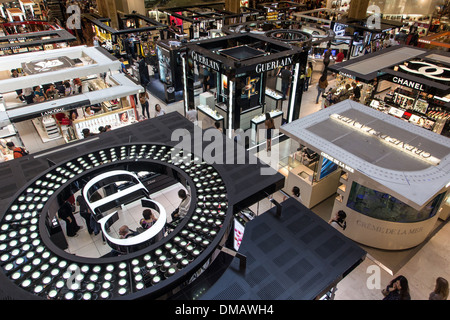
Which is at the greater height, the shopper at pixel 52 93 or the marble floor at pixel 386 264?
the shopper at pixel 52 93

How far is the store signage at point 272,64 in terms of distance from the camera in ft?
33.5

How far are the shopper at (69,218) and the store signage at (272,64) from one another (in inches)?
265

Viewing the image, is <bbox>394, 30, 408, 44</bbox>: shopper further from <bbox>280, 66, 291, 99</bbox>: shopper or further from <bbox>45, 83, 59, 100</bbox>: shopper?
<bbox>45, 83, 59, 100</bbox>: shopper

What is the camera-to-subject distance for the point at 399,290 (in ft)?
18.3

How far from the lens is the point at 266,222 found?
5.65m

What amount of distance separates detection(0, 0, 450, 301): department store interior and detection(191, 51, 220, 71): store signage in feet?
0.29

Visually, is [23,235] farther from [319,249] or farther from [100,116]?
[100,116]

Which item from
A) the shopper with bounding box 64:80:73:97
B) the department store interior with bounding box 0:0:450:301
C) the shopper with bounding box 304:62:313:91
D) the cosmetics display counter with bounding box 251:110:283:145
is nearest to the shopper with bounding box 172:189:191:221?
the department store interior with bounding box 0:0:450:301

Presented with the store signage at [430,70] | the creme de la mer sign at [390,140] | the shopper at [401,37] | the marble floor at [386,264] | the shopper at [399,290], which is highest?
the store signage at [430,70]

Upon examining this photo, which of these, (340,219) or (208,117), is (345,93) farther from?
(340,219)

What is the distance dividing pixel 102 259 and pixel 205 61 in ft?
25.5

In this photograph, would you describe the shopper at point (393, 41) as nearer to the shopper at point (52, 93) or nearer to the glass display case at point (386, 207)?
the glass display case at point (386, 207)

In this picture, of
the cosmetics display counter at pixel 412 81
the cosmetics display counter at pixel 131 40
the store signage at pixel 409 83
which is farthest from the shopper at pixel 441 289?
the cosmetics display counter at pixel 131 40
